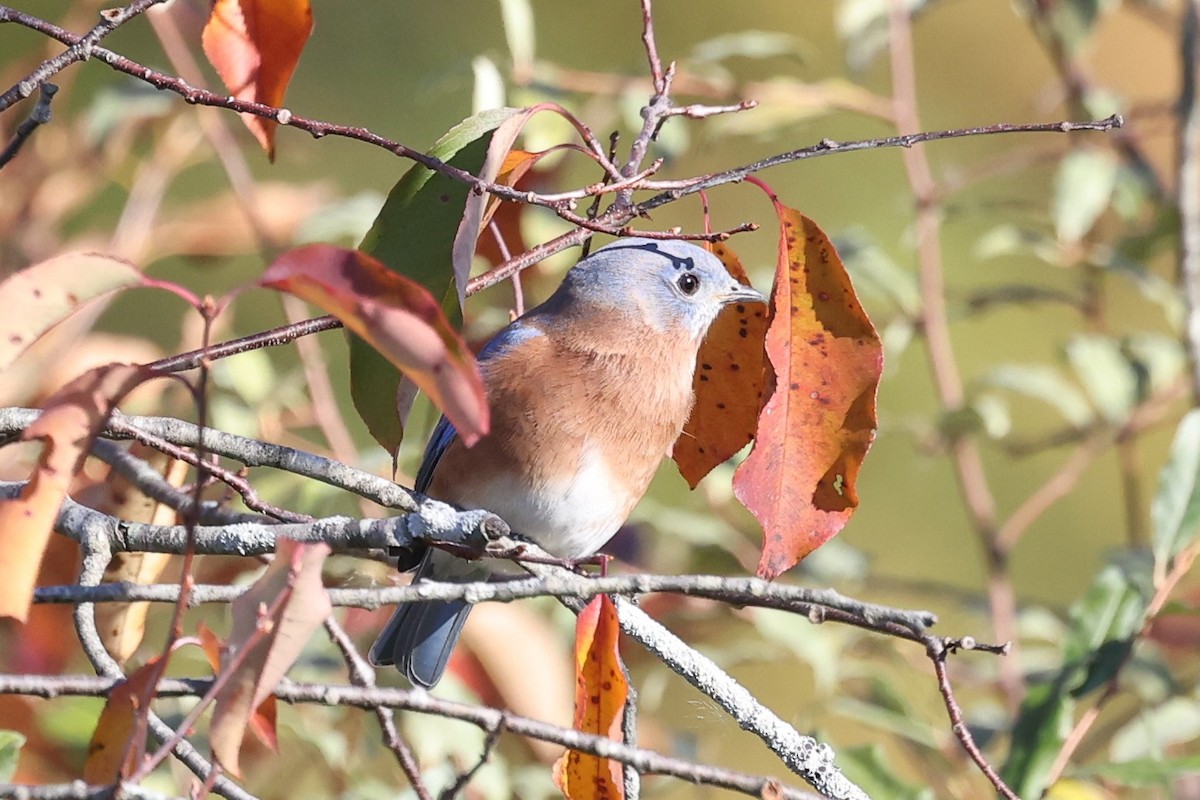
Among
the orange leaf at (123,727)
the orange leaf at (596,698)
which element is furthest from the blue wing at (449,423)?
the orange leaf at (123,727)

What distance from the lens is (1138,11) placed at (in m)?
3.82

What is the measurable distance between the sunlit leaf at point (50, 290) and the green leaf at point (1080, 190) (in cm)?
249

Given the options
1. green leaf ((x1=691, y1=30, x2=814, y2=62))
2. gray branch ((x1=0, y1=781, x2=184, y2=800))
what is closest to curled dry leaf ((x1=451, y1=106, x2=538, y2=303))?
gray branch ((x1=0, y1=781, x2=184, y2=800))

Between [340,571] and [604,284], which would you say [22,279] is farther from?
[340,571]

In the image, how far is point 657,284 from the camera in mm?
2666

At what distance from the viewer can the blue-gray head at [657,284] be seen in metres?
2.63

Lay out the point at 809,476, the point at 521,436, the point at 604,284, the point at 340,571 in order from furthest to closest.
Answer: the point at 340,571 → the point at 604,284 → the point at 521,436 → the point at 809,476

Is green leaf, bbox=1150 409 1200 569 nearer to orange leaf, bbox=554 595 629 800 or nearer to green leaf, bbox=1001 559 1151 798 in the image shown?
green leaf, bbox=1001 559 1151 798

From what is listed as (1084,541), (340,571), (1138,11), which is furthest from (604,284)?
(1084,541)

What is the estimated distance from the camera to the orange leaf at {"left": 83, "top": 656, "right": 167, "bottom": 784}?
116 centimetres

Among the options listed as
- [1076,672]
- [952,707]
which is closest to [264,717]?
[952,707]

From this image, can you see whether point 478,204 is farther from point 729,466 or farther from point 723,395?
point 729,466

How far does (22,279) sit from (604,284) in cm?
157

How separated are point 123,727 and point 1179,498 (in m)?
1.81
